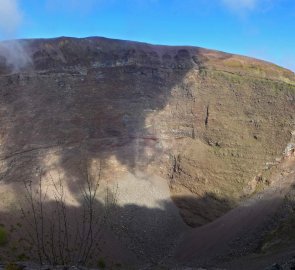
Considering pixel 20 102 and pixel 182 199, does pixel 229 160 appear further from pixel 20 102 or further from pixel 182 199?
pixel 20 102

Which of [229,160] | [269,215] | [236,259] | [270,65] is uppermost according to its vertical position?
[270,65]

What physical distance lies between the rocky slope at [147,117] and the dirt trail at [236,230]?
117 cm

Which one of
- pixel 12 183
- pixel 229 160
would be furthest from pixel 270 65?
pixel 12 183

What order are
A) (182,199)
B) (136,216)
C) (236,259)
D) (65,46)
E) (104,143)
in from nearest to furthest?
(236,259) → (136,216) → (182,199) → (104,143) → (65,46)

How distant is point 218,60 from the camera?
43.7 m

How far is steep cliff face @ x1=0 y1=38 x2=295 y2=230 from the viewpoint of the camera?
3531 cm

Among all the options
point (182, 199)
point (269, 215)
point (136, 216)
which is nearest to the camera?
point (269, 215)

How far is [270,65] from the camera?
143 feet

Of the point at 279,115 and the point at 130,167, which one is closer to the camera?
the point at 130,167

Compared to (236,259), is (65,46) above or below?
above

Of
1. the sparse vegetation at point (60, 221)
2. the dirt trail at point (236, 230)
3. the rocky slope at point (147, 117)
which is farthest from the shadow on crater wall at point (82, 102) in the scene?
the dirt trail at point (236, 230)

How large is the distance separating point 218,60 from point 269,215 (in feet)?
59.3

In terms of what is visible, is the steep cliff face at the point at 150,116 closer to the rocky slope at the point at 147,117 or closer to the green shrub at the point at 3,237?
the rocky slope at the point at 147,117

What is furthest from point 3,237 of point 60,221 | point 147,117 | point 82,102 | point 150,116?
point 150,116
